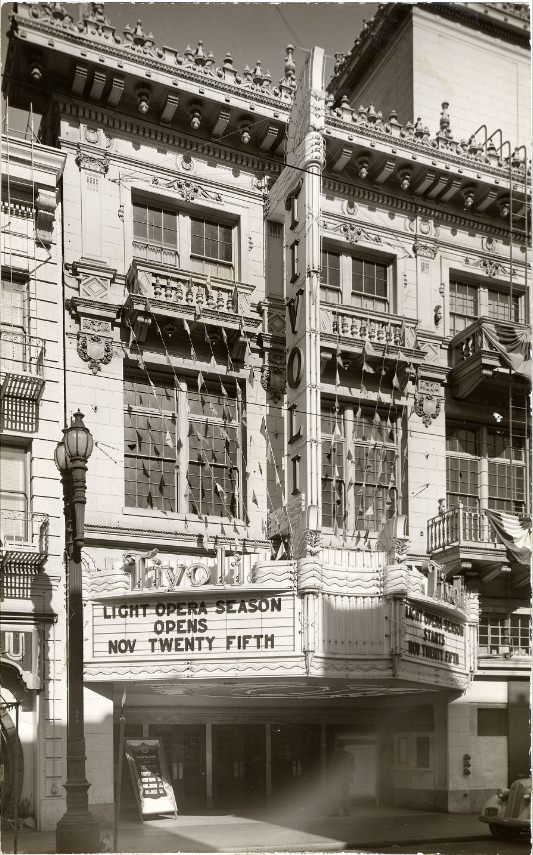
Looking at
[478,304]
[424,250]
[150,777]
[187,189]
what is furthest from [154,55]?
[150,777]

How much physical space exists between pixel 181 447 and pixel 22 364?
3538mm

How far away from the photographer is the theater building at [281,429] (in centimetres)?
1698

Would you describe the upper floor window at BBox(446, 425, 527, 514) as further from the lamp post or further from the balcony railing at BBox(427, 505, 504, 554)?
the lamp post

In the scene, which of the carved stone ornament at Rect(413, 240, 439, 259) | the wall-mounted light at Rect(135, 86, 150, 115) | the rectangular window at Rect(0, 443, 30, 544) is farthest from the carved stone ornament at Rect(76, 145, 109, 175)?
the carved stone ornament at Rect(413, 240, 439, 259)

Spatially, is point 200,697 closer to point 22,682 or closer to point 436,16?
point 22,682

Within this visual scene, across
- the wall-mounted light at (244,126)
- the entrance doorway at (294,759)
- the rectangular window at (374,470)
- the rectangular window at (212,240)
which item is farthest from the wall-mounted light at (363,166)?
the entrance doorway at (294,759)

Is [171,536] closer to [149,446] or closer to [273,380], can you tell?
[149,446]

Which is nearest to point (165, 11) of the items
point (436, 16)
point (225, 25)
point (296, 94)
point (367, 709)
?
point (225, 25)

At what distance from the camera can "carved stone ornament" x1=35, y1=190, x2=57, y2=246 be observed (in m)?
18.6

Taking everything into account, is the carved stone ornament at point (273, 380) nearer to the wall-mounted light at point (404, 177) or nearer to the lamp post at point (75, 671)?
the wall-mounted light at point (404, 177)

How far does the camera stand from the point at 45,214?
61.4ft

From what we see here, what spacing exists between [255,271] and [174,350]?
105 inches

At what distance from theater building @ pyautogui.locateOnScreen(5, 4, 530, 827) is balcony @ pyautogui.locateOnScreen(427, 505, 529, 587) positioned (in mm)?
61

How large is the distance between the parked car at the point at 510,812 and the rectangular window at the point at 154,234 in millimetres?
11875
